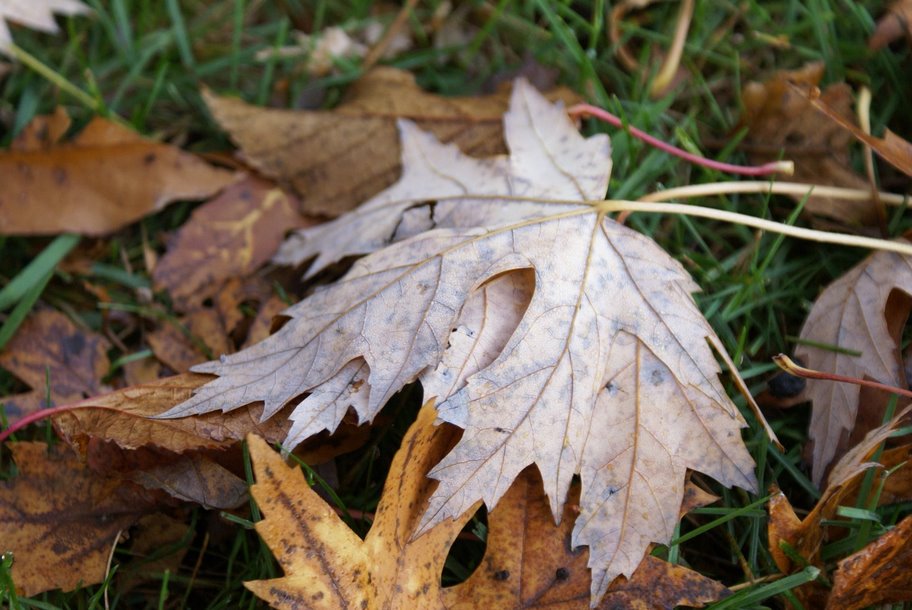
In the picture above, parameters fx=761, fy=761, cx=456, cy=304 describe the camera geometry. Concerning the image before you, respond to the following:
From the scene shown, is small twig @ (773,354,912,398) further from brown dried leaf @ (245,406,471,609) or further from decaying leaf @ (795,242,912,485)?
brown dried leaf @ (245,406,471,609)

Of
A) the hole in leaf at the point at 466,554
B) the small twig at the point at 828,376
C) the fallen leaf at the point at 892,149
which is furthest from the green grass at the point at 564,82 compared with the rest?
the fallen leaf at the point at 892,149

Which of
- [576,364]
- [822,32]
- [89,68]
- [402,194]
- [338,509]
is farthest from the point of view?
[89,68]

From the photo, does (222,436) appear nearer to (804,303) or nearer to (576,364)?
(576,364)

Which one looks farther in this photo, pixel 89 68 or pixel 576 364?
pixel 89 68

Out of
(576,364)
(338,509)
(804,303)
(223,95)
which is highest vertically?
(223,95)

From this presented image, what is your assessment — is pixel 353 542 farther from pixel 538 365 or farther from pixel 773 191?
pixel 773 191

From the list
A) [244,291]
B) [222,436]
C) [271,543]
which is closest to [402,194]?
[244,291]
